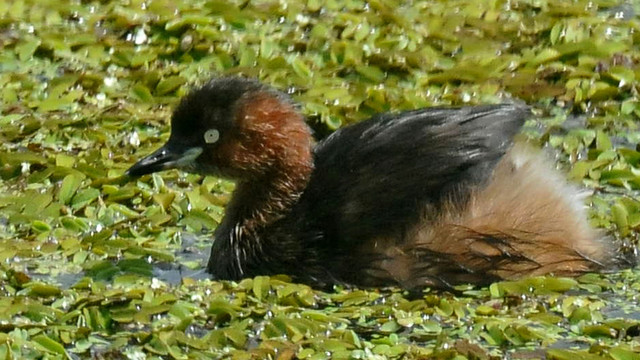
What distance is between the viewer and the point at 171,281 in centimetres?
714

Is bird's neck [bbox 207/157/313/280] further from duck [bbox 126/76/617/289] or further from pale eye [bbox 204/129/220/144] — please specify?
pale eye [bbox 204/129/220/144]

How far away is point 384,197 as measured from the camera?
7020 millimetres

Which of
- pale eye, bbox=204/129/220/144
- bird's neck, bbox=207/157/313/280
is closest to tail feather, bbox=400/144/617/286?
bird's neck, bbox=207/157/313/280

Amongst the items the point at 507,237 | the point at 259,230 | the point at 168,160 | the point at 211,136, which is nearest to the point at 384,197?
the point at 507,237

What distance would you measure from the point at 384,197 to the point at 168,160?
105 centimetres

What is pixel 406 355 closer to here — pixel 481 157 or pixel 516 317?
pixel 516 317

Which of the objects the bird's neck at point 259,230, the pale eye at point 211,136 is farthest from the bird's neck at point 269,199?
the pale eye at point 211,136

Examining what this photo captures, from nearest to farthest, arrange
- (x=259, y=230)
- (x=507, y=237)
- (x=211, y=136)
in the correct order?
(x=507, y=237) < (x=259, y=230) < (x=211, y=136)

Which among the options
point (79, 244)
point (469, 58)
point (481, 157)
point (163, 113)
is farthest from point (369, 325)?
point (469, 58)

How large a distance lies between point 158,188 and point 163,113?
3.18 ft

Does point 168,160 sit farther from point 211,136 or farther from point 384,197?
point 384,197

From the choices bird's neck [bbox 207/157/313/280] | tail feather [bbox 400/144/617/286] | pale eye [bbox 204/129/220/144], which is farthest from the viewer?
pale eye [bbox 204/129/220/144]

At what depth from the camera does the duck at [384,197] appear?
700cm

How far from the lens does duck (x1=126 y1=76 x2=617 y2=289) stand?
23.0ft
